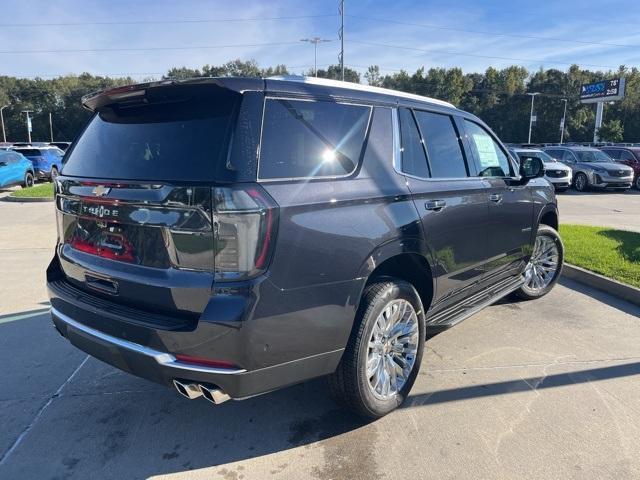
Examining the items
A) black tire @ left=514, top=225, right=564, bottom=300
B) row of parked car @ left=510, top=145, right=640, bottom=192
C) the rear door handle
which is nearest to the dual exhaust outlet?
the rear door handle

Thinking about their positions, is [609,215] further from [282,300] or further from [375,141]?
[282,300]

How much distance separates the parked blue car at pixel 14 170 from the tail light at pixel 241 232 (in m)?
18.6

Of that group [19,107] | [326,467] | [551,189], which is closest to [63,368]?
[326,467]

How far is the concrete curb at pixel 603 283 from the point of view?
212 inches

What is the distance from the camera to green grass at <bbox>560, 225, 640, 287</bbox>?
6.06 meters

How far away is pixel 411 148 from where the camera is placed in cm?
334

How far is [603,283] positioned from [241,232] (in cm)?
522

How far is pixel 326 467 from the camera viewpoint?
8.73ft

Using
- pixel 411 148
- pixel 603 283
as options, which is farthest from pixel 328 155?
pixel 603 283

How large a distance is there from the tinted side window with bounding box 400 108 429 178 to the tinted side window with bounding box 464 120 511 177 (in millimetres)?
915

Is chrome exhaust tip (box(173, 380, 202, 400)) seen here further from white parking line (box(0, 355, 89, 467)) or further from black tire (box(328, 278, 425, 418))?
white parking line (box(0, 355, 89, 467))

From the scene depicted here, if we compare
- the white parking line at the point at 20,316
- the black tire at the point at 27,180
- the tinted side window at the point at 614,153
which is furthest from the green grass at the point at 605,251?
the black tire at the point at 27,180

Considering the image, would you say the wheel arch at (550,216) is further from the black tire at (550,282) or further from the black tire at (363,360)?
the black tire at (363,360)

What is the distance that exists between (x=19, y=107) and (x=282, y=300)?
100060 millimetres
